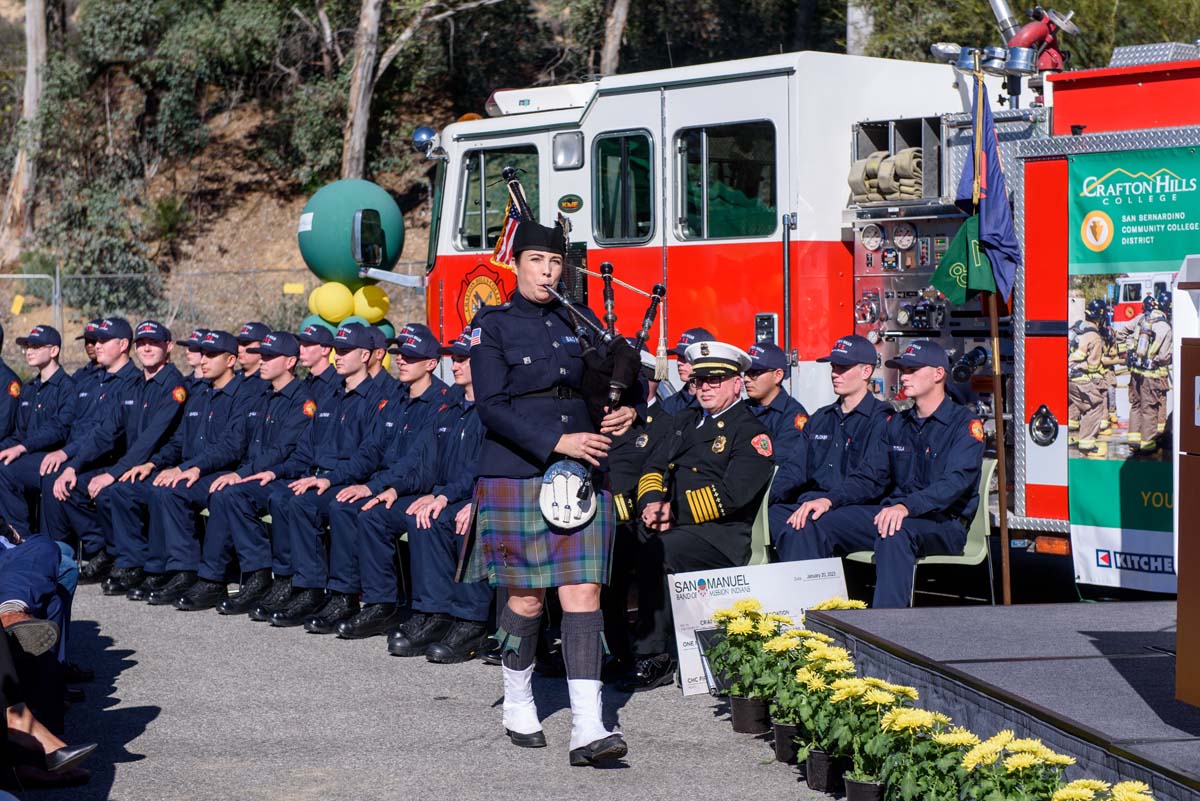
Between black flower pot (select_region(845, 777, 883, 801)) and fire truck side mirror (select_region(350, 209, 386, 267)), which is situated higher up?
fire truck side mirror (select_region(350, 209, 386, 267))

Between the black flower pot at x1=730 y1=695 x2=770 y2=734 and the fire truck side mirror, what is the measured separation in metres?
5.96

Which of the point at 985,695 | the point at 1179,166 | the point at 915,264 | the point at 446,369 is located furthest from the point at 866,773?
the point at 446,369

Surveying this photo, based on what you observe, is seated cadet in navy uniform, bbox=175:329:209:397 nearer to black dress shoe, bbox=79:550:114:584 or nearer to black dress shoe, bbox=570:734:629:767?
black dress shoe, bbox=79:550:114:584

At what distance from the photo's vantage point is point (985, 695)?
5.18 metres

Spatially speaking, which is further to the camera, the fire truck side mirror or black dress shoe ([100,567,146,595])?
the fire truck side mirror

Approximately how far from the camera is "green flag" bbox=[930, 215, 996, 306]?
7859 mm

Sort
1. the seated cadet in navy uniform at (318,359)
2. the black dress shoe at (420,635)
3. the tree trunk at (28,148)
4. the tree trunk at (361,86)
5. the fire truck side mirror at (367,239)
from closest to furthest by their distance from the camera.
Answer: the black dress shoe at (420,635)
the seated cadet in navy uniform at (318,359)
the fire truck side mirror at (367,239)
the tree trunk at (361,86)
the tree trunk at (28,148)

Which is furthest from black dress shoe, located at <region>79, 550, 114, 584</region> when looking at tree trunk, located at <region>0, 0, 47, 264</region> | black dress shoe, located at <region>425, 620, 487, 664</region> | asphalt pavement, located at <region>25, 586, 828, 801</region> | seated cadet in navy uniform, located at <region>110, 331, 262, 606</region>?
tree trunk, located at <region>0, 0, 47, 264</region>

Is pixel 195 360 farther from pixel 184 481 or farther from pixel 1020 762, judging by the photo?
pixel 1020 762

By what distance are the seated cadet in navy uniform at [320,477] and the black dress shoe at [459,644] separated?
1.09m

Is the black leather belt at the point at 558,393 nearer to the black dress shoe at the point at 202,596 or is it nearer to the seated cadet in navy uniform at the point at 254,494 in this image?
the seated cadet in navy uniform at the point at 254,494

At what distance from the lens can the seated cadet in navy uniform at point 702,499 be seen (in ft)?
24.3

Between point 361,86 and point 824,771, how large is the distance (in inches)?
829

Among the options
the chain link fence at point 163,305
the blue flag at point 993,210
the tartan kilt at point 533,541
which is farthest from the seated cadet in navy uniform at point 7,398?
the chain link fence at point 163,305
